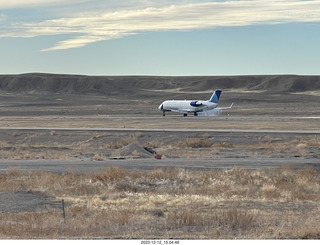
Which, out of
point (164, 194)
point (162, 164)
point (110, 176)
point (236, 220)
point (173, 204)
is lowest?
point (162, 164)

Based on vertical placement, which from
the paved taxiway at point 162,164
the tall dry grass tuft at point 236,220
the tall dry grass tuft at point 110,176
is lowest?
the paved taxiway at point 162,164

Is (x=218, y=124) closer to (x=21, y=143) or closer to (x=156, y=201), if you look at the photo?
(x=21, y=143)

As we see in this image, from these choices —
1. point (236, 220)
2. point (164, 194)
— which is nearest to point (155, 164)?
point (164, 194)

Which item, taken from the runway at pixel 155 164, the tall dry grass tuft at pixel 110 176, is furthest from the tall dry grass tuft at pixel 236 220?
the runway at pixel 155 164

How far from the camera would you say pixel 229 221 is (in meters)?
17.6

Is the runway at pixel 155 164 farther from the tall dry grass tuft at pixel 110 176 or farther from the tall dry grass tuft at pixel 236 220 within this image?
the tall dry grass tuft at pixel 236 220

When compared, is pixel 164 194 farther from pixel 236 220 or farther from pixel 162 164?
pixel 162 164

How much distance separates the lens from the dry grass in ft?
53.8

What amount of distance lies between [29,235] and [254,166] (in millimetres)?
23146

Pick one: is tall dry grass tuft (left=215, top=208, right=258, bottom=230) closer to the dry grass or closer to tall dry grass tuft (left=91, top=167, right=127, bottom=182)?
the dry grass

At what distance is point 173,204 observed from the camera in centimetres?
2252

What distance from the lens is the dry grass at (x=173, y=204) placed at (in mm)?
16391

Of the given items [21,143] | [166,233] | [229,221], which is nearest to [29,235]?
[166,233]

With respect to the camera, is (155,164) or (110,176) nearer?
(110,176)
